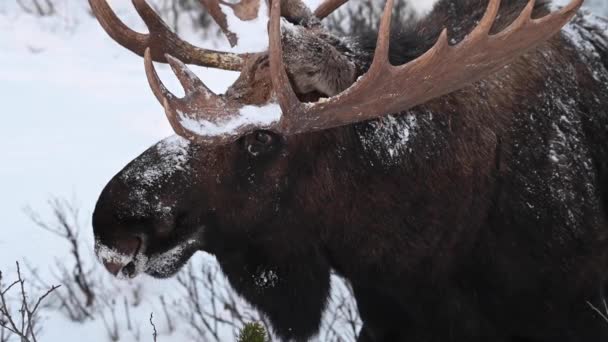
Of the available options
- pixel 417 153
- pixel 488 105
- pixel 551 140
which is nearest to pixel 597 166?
pixel 551 140

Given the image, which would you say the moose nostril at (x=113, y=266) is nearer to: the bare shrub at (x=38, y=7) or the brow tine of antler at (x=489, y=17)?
the brow tine of antler at (x=489, y=17)

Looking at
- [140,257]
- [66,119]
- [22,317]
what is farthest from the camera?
[66,119]

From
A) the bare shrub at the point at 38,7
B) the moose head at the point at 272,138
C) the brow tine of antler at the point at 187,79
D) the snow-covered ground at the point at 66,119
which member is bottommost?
the moose head at the point at 272,138

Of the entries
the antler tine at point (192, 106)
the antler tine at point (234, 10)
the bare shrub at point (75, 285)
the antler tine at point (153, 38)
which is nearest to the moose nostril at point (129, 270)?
the antler tine at point (192, 106)

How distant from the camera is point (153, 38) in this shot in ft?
10.1

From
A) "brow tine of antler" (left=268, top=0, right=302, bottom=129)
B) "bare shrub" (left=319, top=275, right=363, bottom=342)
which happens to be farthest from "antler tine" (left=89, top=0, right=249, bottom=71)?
"bare shrub" (left=319, top=275, right=363, bottom=342)

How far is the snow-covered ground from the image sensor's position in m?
5.48

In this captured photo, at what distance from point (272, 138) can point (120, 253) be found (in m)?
0.60

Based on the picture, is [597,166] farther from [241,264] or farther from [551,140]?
[241,264]

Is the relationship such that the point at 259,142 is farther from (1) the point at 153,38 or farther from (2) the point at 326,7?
(2) the point at 326,7

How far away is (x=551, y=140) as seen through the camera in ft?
9.52

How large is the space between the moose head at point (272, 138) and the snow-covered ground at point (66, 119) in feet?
0.88

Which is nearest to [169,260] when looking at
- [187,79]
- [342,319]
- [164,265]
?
[164,265]

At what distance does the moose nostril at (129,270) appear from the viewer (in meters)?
2.63
